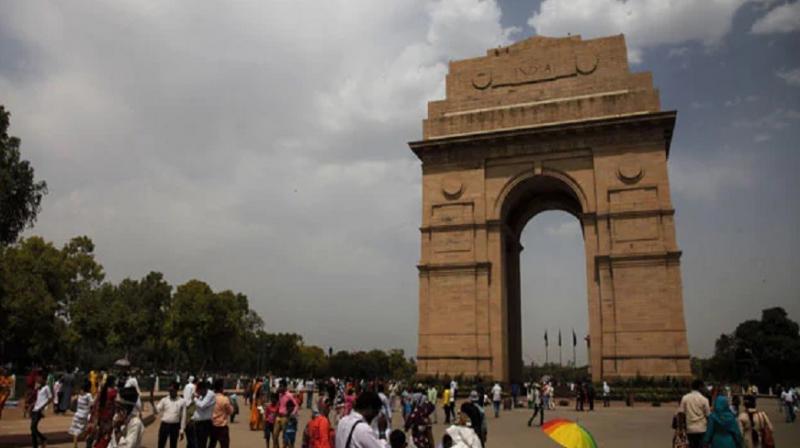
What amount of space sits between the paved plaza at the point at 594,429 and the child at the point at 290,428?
8.80 ft

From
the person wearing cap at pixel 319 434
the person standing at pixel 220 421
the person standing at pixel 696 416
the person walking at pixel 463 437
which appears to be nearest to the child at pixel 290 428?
the person standing at pixel 220 421

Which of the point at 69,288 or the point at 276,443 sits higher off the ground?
the point at 69,288

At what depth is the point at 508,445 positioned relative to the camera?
1477cm

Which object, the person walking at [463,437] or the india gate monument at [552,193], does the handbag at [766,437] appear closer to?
the person walking at [463,437]

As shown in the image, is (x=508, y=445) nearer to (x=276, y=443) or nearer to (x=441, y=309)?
(x=276, y=443)

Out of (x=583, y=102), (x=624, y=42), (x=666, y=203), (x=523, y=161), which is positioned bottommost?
(x=666, y=203)

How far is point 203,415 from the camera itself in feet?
32.4

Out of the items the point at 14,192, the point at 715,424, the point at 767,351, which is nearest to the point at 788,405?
the point at 715,424

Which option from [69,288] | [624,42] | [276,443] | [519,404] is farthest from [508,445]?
[69,288]

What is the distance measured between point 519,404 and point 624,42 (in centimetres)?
1963

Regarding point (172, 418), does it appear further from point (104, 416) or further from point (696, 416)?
point (696, 416)

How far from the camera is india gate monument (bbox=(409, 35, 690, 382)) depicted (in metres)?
28.7

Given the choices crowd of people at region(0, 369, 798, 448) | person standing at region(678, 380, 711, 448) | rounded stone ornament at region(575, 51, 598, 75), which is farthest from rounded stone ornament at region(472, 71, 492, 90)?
person standing at region(678, 380, 711, 448)

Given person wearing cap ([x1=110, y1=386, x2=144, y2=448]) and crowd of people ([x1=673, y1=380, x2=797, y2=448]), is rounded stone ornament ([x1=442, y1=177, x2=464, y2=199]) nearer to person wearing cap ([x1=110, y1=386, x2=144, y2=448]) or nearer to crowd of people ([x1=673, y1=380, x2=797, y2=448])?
crowd of people ([x1=673, y1=380, x2=797, y2=448])
